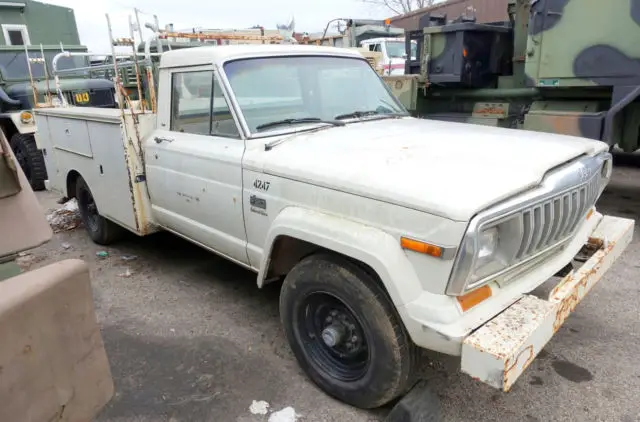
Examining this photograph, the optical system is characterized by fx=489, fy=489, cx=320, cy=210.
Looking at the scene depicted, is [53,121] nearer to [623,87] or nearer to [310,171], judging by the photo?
[310,171]

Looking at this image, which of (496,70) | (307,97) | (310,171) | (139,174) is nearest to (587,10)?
(496,70)

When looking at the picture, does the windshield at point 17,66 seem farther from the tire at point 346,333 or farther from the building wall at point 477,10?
the building wall at point 477,10


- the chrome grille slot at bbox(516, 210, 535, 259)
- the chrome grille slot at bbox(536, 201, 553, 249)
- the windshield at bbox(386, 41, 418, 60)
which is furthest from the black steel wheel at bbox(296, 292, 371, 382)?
the windshield at bbox(386, 41, 418, 60)

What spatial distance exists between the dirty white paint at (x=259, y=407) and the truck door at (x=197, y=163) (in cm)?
94

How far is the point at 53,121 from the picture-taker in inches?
212

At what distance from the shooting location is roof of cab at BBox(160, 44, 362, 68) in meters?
3.38

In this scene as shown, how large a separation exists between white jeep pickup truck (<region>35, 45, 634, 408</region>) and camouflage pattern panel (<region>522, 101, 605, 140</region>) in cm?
278

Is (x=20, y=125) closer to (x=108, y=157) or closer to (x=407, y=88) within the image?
(x=108, y=157)

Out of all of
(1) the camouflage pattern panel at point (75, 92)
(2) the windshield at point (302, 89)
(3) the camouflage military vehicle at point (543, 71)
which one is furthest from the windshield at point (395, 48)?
(2) the windshield at point (302, 89)

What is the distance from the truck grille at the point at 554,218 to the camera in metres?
2.26

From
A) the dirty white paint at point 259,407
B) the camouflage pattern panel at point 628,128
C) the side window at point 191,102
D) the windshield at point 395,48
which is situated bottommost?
the dirty white paint at point 259,407

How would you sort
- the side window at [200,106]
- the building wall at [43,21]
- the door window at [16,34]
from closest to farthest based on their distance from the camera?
the side window at [200,106]
the door window at [16,34]
the building wall at [43,21]

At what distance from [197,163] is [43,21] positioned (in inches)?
399

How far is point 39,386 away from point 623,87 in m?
6.01
